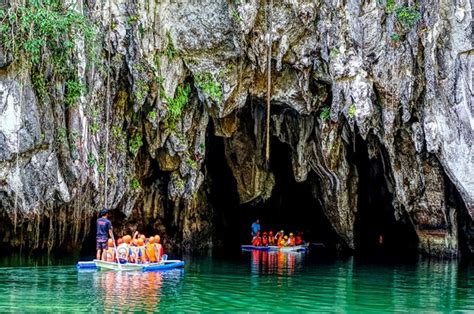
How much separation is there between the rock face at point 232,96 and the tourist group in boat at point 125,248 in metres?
2.39

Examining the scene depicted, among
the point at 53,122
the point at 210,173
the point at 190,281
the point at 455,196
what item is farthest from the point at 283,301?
the point at 210,173

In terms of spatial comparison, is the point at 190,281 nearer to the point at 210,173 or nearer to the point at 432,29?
the point at 432,29

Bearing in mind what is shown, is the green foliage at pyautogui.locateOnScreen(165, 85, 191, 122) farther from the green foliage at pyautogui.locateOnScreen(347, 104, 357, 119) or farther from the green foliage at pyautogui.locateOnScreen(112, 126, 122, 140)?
the green foliage at pyautogui.locateOnScreen(347, 104, 357, 119)

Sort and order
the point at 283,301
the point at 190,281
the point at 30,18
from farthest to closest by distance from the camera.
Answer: the point at 30,18, the point at 190,281, the point at 283,301

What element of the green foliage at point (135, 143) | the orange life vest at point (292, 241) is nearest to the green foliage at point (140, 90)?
the green foliage at point (135, 143)

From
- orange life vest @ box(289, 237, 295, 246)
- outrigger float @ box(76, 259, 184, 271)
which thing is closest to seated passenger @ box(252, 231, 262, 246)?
orange life vest @ box(289, 237, 295, 246)

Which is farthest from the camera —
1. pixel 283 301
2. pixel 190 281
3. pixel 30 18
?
pixel 30 18

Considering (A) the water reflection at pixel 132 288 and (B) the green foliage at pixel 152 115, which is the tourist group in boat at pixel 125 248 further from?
(B) the green foliage at pixel 152 115

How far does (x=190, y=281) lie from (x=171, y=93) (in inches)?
288

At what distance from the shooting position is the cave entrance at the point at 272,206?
2770 cm

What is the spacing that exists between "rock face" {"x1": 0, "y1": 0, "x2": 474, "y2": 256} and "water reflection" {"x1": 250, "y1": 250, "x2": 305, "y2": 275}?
11.8ft

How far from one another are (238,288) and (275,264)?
21.8ft

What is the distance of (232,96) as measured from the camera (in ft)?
69.1

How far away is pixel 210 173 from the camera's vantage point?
28000mm
